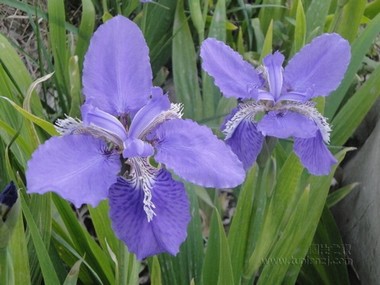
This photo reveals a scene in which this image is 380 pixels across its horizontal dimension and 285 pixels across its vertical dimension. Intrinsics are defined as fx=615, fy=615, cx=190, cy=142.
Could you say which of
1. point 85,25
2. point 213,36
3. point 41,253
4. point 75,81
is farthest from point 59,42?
point 41,253

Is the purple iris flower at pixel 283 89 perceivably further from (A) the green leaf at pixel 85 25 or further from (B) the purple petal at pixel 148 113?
(A) the green leaf at pixel 85 25

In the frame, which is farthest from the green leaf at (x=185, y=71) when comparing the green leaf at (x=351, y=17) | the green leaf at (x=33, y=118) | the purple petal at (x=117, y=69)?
the purple petal at (x=117, y=69)

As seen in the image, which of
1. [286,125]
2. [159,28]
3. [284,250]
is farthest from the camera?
[159,28]

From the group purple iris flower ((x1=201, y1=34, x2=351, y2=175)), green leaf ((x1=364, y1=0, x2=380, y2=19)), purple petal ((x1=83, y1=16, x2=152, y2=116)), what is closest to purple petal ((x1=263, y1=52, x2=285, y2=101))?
purple iris flower ((x1=201, y1=34, x2=351, y2=175))

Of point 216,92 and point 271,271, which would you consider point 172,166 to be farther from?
point 216,92

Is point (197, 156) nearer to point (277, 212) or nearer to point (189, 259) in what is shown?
point (277, 212)

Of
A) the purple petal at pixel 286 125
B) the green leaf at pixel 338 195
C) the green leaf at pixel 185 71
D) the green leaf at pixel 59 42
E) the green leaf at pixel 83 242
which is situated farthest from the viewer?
the green leaf at pixel 185 71
